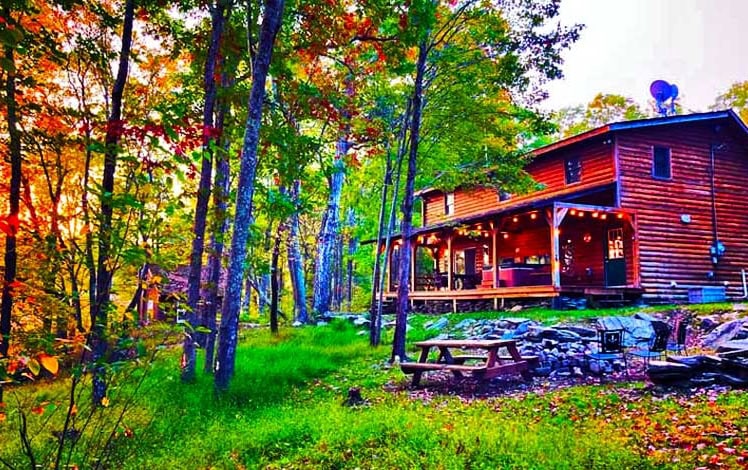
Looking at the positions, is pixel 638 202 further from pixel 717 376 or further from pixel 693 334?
pixel 717 376

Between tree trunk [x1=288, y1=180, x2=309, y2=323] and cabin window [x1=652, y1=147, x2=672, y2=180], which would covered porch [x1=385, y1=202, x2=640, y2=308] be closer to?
cabin window [x1=652, y1=147, x2=672, y2=180]

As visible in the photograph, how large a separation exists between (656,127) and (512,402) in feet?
49.9

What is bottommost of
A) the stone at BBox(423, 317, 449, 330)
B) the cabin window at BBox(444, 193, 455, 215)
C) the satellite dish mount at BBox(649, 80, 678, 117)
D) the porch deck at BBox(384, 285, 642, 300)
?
the stone at BBox(423, 317, 449, 330)

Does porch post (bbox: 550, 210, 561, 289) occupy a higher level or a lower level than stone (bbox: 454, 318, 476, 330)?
higher

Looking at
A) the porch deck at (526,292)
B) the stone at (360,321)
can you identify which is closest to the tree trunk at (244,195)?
the stone at (360,321)

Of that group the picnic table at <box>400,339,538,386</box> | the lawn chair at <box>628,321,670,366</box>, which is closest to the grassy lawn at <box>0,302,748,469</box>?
the picnic table at <box>400,339,538,386</box>

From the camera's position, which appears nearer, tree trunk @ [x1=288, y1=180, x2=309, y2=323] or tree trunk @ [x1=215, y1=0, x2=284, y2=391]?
tree trunk @ [x1=215, y1=0, x2=284, y2=391]

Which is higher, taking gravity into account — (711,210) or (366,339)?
(711,210)

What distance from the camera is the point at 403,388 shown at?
8344mm

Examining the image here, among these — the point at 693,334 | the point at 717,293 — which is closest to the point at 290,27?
the point at 693,334

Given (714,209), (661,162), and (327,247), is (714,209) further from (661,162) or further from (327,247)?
(327,247)

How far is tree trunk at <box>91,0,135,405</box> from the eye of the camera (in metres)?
3.58

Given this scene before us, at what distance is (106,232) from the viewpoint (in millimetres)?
3658

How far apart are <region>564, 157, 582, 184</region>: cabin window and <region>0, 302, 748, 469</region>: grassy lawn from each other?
1309cm
